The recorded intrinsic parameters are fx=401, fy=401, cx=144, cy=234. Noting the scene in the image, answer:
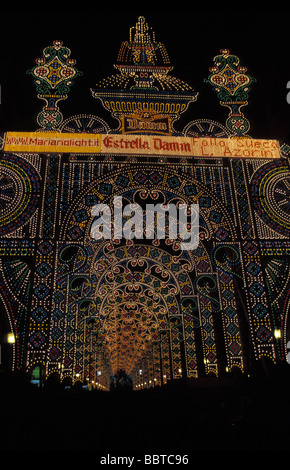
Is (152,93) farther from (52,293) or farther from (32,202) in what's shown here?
(52,293)

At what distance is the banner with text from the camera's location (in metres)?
8.27

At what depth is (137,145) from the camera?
840 centimetres

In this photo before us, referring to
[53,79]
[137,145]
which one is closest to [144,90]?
[137,145]

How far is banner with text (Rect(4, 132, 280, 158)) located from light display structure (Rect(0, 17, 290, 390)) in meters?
0.02

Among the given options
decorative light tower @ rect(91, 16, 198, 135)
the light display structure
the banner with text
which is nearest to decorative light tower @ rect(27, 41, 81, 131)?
the light display structure

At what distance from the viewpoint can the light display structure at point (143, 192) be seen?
7.54m

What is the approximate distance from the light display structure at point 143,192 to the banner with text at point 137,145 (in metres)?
0.02

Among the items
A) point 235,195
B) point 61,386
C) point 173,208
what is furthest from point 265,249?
point 61,386

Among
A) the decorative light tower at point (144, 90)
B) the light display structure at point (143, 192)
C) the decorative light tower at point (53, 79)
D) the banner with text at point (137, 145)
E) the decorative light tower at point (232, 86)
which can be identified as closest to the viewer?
the light display structure at point (143, 192)

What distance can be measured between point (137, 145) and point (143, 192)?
1.02 meters

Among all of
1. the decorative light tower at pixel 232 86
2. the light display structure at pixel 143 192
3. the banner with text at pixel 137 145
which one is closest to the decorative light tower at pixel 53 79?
the light display structure at pixel 143 192

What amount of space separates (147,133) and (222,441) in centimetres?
612

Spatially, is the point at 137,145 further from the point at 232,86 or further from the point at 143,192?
the point at 232,86

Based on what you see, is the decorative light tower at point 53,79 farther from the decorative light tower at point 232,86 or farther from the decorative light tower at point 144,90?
the decorative light tower at point 232,86
